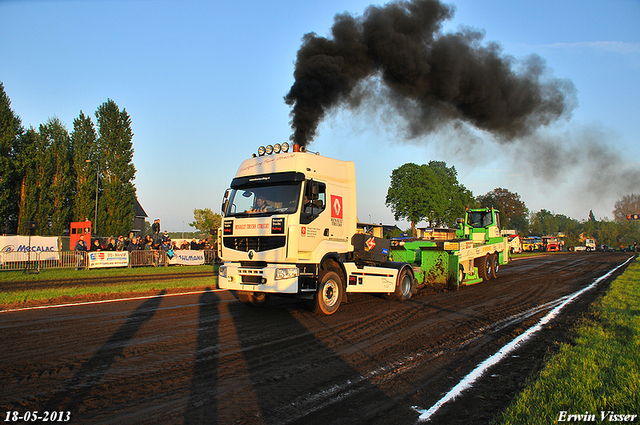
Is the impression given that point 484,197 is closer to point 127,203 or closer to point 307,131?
point 127,203

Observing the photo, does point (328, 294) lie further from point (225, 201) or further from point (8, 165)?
point (8, 165)

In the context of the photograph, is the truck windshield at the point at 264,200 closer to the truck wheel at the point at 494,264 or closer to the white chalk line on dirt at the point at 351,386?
the white chalk line on dirt at the point at 351,386

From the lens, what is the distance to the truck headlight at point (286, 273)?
25.2ft

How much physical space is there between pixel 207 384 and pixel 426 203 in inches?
2215

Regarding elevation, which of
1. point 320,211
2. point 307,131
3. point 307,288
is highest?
point 307,131

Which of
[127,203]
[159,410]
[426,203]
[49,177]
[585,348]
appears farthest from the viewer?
[426,203]

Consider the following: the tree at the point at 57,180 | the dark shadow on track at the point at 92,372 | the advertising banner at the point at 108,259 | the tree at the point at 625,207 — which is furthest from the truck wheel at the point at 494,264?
the tree at the point at 625,207

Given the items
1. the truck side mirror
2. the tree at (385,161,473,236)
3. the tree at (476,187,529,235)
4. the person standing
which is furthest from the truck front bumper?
the tree at (476,187,529,235)

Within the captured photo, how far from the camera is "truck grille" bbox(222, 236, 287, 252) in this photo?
7.88 metres

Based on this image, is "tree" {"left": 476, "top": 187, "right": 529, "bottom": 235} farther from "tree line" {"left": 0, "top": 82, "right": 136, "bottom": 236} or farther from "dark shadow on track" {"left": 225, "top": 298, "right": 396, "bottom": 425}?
"dark shadow on track" {"left": 225, "top": 298, "right": 396, "bottom": 425}

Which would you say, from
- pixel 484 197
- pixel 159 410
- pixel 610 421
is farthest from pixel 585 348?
pixel 484 197

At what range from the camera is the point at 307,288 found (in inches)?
317

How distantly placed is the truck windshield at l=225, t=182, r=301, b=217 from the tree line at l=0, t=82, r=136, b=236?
106 feet

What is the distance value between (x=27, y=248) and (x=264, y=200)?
68.5ft
